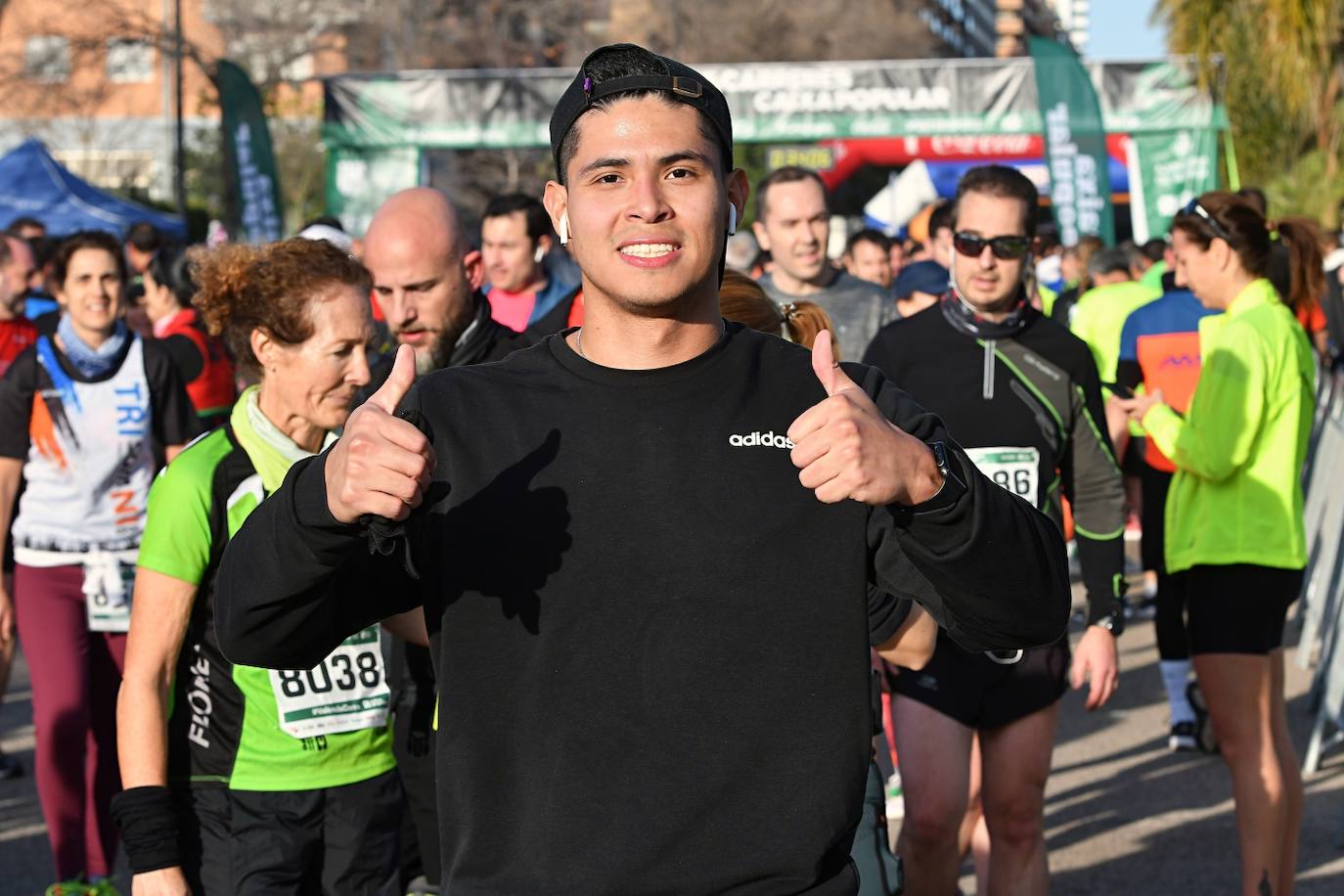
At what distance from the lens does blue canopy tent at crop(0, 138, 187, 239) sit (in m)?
20.8

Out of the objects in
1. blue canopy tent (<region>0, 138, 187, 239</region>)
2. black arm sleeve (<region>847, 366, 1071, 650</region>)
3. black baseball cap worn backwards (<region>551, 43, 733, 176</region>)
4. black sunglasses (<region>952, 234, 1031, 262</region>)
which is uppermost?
blue canopy tent (<region>0, 138, 187, 239</region>)

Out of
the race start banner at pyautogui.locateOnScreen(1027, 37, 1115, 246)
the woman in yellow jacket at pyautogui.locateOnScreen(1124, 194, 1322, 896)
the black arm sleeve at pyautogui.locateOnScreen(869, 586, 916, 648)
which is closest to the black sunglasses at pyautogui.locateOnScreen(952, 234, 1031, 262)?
the woman in yellow jacket at pyautogui.locateOnScreen(1124, 194, 1322, 896)

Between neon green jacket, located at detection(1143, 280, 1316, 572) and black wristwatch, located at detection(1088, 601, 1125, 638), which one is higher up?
neon green jacket, located at detection(1143, 280, 1316, 572)

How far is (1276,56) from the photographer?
64.8 ft

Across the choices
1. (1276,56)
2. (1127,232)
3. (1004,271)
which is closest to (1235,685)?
(1004,271)

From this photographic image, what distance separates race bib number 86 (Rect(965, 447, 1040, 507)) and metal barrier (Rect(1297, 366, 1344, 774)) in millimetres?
3319

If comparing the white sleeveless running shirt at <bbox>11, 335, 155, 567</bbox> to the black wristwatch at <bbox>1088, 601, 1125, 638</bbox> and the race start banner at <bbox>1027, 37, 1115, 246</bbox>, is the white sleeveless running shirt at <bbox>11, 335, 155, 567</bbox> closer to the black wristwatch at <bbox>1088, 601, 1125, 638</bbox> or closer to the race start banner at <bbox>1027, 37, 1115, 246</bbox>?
the black wristwatch at <bbox>1088, 601, 1125, 638</bbox>

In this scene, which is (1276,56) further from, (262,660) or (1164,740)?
(262,660)

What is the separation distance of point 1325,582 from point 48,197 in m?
16.6

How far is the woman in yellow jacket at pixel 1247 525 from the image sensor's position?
18.1ft

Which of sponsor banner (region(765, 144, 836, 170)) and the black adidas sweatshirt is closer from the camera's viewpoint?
the black adidas sweatshirt

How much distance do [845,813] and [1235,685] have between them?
11.3ft

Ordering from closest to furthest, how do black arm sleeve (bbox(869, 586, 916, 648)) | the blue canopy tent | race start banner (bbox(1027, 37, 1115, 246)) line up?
1. black arm sleeve (bbox(869, 586, 916, 648))
2. race start banner (bbox(1027, 37, 1115, 246))
3. the blue canopy tent

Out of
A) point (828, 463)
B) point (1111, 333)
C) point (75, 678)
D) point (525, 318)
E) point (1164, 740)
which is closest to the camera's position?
point (828, 463)
